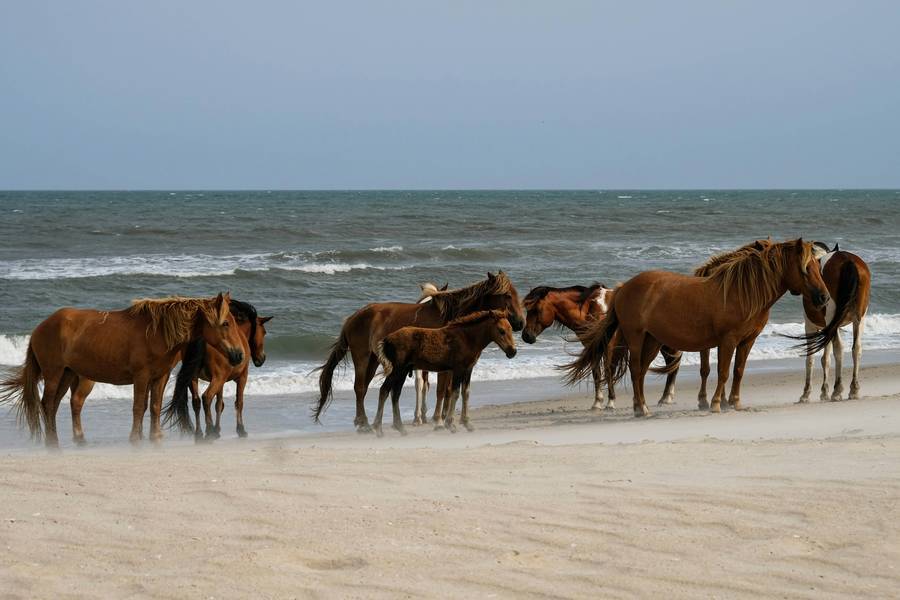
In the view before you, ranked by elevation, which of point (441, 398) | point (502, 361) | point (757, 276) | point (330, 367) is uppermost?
point (757, 276)

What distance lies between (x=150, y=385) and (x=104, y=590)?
5008 mm

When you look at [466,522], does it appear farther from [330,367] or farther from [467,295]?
[330,367]

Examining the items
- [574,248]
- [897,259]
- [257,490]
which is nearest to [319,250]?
[574,248]

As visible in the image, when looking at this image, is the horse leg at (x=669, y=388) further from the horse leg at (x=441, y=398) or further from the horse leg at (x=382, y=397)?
the horse leg at (x=382, y=397)

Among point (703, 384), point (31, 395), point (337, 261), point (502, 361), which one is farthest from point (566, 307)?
point (337, 261)

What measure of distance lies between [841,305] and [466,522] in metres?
6.89

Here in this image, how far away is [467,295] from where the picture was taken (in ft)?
33.2

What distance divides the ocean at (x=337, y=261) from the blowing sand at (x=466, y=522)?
4.57 m

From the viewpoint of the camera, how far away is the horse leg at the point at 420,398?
11.2 metres

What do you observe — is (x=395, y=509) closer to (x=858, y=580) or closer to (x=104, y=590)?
(x=104, y=590)

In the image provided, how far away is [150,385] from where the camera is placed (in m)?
9.40

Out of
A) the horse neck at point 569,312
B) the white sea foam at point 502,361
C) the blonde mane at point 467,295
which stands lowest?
the white sea foam at point 502,361

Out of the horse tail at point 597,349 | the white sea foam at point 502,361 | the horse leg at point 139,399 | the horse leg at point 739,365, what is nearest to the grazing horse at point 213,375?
the horse leg at point 139,399

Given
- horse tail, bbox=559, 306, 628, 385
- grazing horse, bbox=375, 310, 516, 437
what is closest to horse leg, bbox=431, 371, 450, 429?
grazing horse, bbox=375, 310, 516, 437
